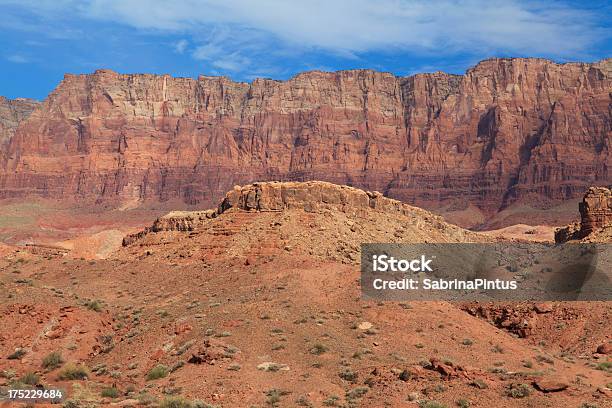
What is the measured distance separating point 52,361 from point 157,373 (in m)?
4.74

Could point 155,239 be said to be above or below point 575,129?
below

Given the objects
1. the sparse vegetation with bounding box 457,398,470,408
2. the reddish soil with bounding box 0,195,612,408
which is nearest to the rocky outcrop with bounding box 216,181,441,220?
the reddish soil with bounding box 0,195,612,408

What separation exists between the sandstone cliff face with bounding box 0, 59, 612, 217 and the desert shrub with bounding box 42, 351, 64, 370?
488ft

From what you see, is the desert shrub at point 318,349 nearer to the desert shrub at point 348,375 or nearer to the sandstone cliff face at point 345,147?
the desert shrub at point 348,375

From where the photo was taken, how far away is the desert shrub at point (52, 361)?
26.2 meters

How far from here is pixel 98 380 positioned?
961 inches

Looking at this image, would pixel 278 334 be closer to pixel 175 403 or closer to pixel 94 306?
pixel 175 403

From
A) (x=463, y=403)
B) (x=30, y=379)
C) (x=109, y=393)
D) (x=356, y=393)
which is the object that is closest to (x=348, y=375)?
(x=356, y=393)

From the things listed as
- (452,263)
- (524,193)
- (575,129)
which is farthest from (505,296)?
(575,129)

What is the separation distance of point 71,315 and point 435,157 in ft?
544

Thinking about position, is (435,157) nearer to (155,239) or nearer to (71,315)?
(155,239)

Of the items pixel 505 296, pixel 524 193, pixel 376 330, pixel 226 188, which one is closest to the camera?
pixel 376 330

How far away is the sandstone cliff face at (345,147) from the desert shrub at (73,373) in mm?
150648

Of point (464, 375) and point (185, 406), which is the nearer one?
point (185, 406)
